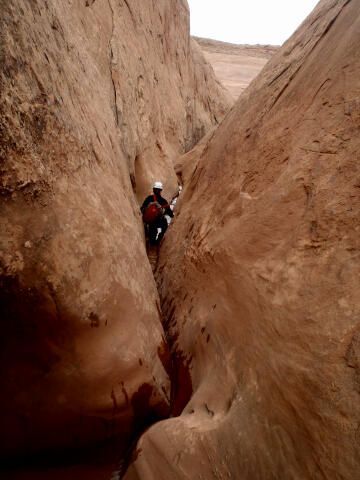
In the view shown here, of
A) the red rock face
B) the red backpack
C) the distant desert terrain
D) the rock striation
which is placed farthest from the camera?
the distant desert terrain

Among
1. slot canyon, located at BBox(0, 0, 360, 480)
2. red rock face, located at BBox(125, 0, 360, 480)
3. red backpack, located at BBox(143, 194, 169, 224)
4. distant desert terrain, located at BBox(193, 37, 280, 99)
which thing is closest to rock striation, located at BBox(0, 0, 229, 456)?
slot canyon, located at BBox(0, 0, 360, 480)

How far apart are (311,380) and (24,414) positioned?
162 cm

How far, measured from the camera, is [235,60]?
67.7ft

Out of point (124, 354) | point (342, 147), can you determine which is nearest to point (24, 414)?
point (124, 354)

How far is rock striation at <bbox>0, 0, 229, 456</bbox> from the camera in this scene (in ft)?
5.00

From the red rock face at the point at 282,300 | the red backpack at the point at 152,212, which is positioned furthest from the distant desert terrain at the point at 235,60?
the red rock face at the point at 282,300

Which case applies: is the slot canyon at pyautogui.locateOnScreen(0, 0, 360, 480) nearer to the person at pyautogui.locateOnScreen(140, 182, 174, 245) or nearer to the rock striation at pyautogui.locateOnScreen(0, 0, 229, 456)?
the rock striation at pyautogui.locateOnScreen(0, 0, 229, 456)

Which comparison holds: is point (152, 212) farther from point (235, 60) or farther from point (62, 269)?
point (235, 60)

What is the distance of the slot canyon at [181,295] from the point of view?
1.29 meters

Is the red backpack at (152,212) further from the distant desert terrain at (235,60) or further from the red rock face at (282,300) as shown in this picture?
the distant desert terrain at (235,60)

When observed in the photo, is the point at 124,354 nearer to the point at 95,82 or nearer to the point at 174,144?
the point at 95,82

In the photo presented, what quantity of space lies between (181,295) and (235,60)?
2253cm

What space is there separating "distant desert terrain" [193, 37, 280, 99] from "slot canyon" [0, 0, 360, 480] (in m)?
15.1

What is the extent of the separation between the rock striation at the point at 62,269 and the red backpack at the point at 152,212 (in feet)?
5.51
